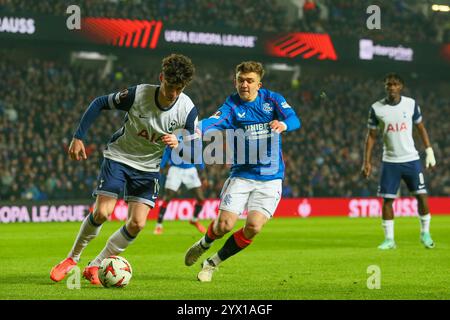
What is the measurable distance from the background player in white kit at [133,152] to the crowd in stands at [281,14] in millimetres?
20514

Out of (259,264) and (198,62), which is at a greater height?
(198,62)

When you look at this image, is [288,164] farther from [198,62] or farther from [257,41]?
[198,62]

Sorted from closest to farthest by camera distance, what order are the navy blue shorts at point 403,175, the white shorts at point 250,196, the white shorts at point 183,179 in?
the white shorts at point 250,196 < the navy blue shorts at point 403,175 < the white shorts at point 183,179

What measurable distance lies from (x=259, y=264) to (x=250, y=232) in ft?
7.06

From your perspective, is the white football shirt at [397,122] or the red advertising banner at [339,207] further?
the red advertising banner at [339,207]

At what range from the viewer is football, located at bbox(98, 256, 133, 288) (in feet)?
26.4

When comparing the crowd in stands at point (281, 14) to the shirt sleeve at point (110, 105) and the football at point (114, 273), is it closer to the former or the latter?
the shirt sleeve at point (110, 105)

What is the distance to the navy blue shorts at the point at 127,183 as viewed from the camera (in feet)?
27.8

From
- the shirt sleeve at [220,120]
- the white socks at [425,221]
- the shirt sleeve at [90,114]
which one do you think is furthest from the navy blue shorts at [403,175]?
the shirt sleeve at [90,114]

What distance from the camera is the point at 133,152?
28.2 ft

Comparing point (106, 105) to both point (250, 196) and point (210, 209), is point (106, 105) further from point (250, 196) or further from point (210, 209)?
point (210, 209)

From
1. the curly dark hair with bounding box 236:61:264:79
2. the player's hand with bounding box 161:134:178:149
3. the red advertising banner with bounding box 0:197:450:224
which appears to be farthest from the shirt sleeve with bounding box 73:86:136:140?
the red advertising banner with bounding box 0:197:450:224
